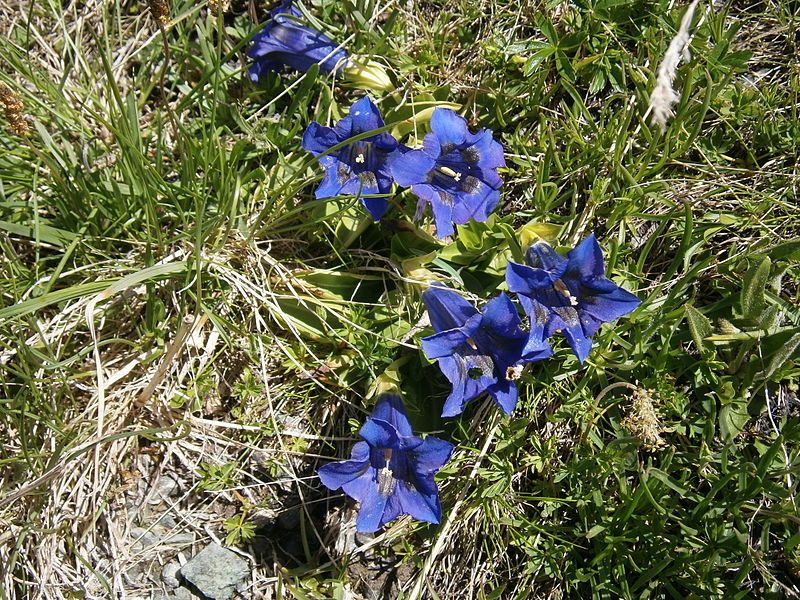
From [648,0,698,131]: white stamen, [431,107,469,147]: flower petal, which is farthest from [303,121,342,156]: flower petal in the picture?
[648,0,698,131]: white stamen

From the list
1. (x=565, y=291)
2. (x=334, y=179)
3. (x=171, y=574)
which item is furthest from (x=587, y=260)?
(x=171, y=574)

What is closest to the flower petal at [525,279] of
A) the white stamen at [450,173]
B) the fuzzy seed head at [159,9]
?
the white stamen at [450,173]

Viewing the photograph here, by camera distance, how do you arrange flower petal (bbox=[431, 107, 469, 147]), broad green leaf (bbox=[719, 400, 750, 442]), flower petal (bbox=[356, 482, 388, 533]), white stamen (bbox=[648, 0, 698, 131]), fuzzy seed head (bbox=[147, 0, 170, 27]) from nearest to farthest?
white stamen (bbox=[648, 0, 698, 131]), fuzzy seed head (bbox=[147, 0, 170, 27]), flower petal (bbox=[356, 482, 388, 533]), flower petal (bbox=[431, 107, 469, 147]), broad green leaf (bbox=[719, 400, 750, 442])

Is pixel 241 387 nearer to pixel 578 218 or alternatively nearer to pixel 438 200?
pixel 438 200

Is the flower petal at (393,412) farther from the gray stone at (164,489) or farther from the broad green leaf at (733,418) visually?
the broad green leaf at (733,418)

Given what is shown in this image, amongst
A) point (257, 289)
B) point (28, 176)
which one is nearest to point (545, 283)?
point (257, 289)

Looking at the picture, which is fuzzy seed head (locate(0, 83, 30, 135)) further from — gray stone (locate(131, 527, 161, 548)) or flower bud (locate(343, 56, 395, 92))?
gray stone (locate(131, 527, 161, 548))
